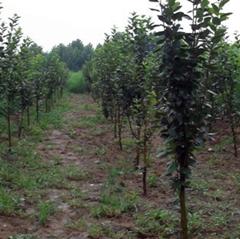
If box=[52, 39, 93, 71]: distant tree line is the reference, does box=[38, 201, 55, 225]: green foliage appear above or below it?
below

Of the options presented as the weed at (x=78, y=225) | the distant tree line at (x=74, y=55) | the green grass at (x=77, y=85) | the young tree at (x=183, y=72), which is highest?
the distant tree line at (x=74, y=55)

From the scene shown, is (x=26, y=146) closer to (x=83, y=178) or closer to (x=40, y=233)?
(x=83, y=178)

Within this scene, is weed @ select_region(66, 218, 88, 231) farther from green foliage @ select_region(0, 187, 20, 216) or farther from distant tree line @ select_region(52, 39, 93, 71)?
distant tree line @ select_region(52, 39, 93, 71)

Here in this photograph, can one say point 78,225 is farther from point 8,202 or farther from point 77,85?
point 77,85

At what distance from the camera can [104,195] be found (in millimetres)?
10141

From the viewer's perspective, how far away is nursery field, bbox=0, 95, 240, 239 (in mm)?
8250

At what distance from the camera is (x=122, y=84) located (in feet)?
44.0

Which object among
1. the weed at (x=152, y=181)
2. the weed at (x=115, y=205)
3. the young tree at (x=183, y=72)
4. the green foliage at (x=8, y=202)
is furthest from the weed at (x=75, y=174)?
the young tree at (x=183, y=72)

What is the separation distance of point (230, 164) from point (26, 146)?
6.72 metres

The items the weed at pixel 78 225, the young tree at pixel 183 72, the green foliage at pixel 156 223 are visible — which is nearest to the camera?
the young tree at pixel 183 72

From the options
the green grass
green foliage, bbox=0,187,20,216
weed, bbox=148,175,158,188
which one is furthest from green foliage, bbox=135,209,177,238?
the green grass

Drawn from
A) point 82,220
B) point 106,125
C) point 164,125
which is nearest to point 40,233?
point 82,220

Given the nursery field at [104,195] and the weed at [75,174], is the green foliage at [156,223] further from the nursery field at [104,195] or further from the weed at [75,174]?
the weed at [75,174]

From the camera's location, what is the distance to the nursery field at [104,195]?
8.25 m
